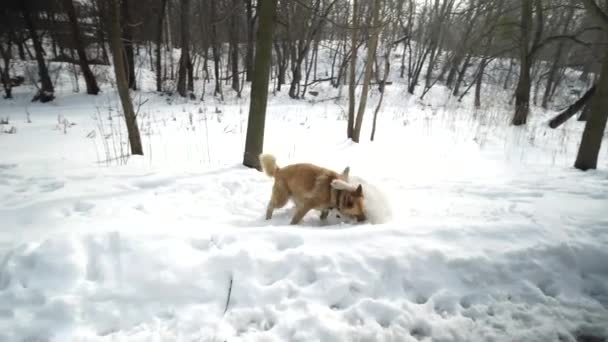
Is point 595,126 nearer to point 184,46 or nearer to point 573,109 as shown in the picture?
point 573,109

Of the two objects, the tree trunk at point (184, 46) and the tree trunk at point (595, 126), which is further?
the tree trunk at point (184, 46)

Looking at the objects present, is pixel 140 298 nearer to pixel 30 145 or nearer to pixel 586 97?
pixel 30 145

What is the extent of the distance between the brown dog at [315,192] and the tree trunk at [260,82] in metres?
2.08

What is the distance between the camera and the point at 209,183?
5.39 meters

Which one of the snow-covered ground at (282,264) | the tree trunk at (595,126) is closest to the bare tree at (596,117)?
the tree trunk at (595,126)

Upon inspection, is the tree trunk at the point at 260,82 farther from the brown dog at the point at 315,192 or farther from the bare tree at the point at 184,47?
the bare tree at the point at 184,47

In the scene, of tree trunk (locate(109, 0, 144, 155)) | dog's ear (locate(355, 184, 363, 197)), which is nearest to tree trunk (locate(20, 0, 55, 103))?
tree trunk (locate(109, 0, 144, 155))

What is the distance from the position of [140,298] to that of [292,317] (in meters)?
1.26

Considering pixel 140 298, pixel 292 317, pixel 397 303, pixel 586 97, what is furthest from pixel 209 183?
pixel 586 97

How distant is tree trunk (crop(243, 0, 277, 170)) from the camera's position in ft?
19.0

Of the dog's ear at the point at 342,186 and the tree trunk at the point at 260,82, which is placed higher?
the tree trunk at the point at 260,82

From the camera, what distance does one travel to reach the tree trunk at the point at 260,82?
579 centimetres

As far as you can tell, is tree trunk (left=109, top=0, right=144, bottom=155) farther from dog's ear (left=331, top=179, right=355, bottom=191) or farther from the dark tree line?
dog's ear (left=331, top=179, right=355, bottom=191)

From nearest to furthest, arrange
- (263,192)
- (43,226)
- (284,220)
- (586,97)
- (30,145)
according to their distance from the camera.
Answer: (43,226) < (284,220) < (263,192) < (30,145) < (586,97)
